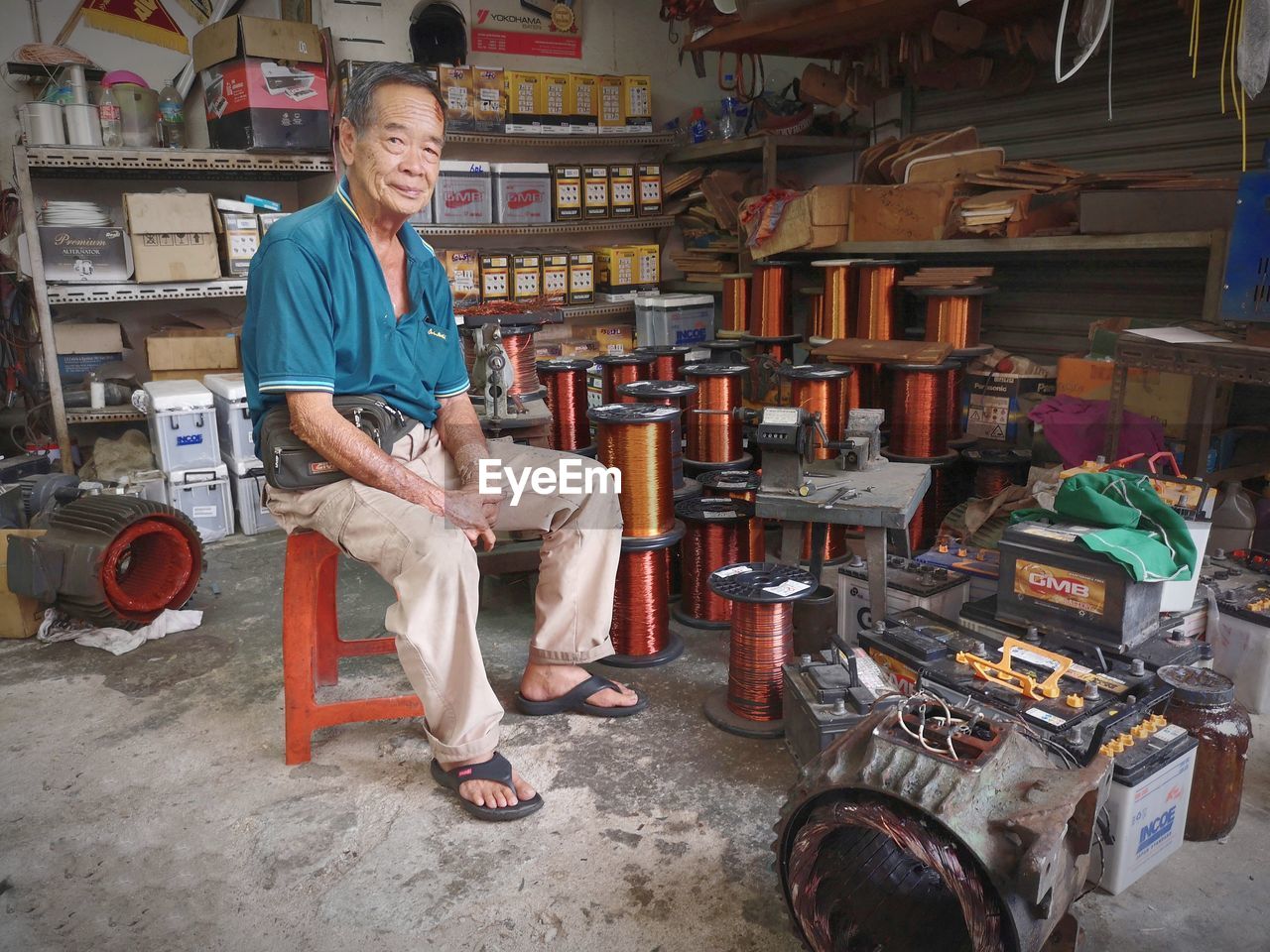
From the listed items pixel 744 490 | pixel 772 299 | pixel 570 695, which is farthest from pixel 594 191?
pixel 570 695

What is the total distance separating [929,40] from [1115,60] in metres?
0.94

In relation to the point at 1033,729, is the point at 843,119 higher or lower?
higher

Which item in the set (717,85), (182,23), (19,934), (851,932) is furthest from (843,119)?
(19,934)

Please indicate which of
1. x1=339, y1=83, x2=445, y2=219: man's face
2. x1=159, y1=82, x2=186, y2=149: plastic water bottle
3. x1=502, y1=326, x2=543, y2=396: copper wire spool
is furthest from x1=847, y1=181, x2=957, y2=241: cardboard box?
x1=159, y1=82, x2=186, y2=149: plastic water bottle

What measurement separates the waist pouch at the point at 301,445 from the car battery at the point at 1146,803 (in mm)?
2002

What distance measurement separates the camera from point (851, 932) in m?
1.80

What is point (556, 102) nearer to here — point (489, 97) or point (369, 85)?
point (489, 97)

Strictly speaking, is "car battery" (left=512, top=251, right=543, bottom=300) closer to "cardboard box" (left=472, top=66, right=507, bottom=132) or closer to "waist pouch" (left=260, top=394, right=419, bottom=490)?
"cardboard box" (left=472, top=66, right=507, bottom=132)

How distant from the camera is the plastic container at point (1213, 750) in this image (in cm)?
224

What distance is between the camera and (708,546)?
358cm

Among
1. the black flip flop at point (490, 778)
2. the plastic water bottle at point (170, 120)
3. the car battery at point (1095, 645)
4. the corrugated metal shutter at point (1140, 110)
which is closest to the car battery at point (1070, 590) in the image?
the car battery at point (1095, 645)

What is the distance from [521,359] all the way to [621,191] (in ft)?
10.2

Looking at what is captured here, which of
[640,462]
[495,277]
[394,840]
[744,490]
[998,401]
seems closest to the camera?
[394,840]

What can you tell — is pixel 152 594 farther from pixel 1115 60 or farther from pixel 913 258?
pixel 1115 60
